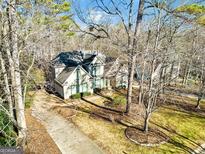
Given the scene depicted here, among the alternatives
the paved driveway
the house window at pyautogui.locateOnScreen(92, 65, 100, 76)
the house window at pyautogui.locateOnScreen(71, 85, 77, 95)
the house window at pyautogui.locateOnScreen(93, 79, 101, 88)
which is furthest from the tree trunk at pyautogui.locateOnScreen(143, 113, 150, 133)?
the house window at pyautogui.locateOnScreen(92, 65, 100, 76)

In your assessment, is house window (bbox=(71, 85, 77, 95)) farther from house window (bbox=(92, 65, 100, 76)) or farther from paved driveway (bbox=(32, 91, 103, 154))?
paved driveway (bbox=(32, 91, 103, 154))

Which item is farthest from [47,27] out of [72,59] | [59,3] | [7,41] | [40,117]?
[72,59]

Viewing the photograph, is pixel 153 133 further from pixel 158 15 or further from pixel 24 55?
pixel 24 55

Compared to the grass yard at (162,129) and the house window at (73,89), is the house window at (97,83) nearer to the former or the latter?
the house window at (73,89)

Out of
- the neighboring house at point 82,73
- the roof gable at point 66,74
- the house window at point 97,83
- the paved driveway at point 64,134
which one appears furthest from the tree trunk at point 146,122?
the house window at point 97,83

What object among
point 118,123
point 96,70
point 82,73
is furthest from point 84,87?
point 118,123

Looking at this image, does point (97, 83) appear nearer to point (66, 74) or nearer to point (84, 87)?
point (84, 87)
